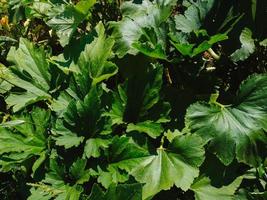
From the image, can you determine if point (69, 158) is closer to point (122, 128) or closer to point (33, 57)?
point (122, 128)

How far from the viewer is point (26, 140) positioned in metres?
1.87

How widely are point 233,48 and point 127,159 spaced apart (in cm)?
75

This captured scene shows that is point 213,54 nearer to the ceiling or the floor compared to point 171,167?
nearer to the ceiling

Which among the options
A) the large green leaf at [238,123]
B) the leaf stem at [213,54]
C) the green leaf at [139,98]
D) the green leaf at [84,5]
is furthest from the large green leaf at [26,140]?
the leaf stem at [213,54]

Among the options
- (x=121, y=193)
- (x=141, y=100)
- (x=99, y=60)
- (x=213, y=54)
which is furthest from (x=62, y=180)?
(x=213, y=54)

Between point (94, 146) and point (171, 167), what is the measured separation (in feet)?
1.17

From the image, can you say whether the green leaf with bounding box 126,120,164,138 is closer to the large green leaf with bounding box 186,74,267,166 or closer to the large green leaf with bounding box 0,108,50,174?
the large green leaf with bounding box 186,74,267,166

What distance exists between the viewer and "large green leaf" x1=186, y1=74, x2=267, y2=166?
1.73m

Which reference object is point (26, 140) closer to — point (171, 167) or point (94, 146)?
point (94, 146)

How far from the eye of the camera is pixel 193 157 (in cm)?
178

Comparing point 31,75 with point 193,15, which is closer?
point 193,15

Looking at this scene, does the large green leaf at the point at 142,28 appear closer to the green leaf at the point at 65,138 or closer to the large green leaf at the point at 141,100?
the large green leaf at the point at 141,100

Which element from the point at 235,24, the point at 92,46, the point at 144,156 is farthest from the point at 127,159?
the point at 235,24

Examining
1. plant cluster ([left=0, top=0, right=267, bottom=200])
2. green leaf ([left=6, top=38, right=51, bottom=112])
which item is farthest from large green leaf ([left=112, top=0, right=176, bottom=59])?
green leaf ([left=6, top=38, right=51, bottom=112])
